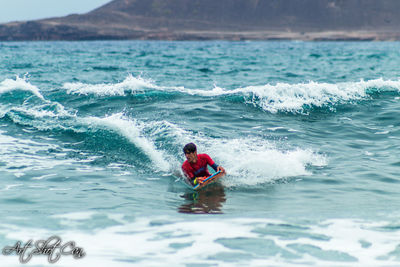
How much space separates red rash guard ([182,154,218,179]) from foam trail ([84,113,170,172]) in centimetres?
117

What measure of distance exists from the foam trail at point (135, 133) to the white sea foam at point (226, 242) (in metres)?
3.96

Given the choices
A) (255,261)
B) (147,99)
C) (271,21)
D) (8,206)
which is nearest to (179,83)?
(147,99)

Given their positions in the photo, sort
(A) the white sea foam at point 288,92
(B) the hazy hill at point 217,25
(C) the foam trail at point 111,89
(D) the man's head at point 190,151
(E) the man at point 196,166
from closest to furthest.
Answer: (D) the man's head at point 190,151
(E) the man at point 196,166
(A) the white sea foam at point 288,92
(C) the foam trail at point 111,89
(B) the hazy hill at point 217,25

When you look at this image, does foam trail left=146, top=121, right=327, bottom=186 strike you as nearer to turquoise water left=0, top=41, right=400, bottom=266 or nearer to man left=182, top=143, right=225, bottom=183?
turquoise water left=0, top=41, right=400, bottom=266

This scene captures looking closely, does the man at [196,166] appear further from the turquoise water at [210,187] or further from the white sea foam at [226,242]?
the white sea foam at [226,242]

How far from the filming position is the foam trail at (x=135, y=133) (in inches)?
444

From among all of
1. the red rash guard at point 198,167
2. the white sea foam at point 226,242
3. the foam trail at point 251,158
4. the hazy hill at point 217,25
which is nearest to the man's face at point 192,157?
the red rash guard at point 198,167

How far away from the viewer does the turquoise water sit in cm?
627

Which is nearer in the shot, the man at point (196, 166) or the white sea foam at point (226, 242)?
the white sea foam at point (226, 242)

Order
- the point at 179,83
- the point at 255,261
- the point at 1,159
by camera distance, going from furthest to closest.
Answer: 1. the point at 179,83
2. the point at 1,159
3. the point at 255,261

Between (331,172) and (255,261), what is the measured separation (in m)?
4.73

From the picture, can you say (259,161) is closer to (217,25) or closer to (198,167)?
(198,167)

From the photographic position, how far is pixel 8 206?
7801 mm

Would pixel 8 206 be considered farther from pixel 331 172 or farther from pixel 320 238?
pixel 331 172
